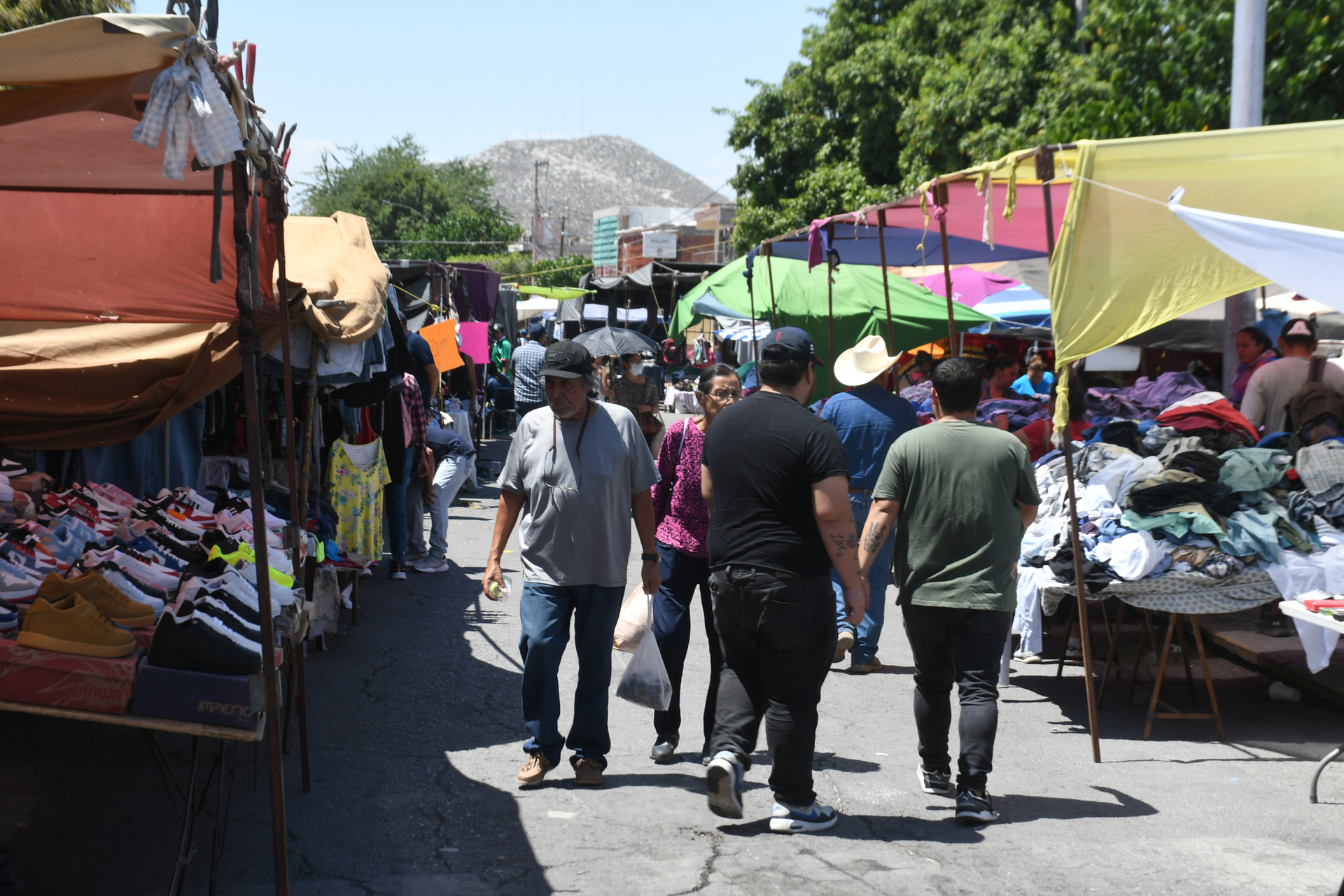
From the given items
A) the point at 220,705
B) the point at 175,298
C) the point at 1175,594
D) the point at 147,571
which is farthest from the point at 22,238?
the point at 1175,594

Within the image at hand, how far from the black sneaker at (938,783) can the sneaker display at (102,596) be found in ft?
10.7

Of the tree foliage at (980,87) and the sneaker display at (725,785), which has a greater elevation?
the tree foliage at (980,87)

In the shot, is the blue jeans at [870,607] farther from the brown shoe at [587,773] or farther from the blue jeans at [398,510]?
the blue jeans at [398,510]

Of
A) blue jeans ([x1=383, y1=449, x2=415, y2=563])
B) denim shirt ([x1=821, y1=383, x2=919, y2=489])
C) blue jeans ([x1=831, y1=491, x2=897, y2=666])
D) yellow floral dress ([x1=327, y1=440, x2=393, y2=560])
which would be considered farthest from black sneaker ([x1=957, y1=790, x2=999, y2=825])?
blue jeans ([x1=383, y1=449, x2=415, y2=563])

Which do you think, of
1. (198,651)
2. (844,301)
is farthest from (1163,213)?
(844,301)

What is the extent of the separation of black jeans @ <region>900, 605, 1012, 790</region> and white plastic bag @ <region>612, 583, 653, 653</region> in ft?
3.78

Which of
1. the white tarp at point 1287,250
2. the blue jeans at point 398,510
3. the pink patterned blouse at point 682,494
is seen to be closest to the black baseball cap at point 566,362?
the pink patterned blouse at point 682,494

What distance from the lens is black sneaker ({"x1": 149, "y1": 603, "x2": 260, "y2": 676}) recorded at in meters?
3.63

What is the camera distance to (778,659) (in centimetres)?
450

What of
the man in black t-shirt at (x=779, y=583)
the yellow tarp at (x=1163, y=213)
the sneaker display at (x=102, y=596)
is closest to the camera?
the sneaker display at (x=102, y=596)

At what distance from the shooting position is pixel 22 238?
16.9ft

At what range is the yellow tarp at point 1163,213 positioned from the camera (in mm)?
5406

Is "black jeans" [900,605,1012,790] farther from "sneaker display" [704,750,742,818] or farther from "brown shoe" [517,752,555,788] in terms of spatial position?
"brown shoe" [517,752,555,788]

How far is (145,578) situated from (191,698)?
43.4 inches
